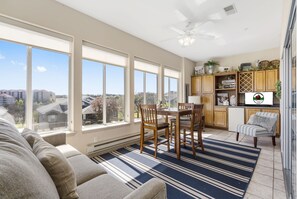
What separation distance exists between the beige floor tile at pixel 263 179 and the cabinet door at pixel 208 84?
3.77 m

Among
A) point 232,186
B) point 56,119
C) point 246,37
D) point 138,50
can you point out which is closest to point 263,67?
point 246,37

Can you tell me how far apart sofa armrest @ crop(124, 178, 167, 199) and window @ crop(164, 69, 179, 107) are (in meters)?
4.03

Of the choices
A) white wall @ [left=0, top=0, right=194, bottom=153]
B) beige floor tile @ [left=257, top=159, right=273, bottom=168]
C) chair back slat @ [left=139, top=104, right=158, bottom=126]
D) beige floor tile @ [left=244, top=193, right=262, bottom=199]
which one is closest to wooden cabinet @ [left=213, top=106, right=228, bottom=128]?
beige floor tile @ [left=257, top=159, right=273, bottom=168]

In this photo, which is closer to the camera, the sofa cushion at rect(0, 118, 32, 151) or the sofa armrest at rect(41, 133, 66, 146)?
the sofa cushion at rect(0, 118, 32, 151)

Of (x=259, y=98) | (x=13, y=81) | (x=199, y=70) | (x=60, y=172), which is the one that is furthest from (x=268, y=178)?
(x=199, y=70)

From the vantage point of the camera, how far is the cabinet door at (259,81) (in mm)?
4831

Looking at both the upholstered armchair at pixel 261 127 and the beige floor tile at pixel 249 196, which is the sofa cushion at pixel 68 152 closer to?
the beige floor tile at pixel 249 196

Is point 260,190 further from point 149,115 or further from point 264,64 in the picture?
point 264,64

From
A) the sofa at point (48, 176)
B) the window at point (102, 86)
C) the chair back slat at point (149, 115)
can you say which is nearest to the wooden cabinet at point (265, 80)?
the chair back slat at point (149, 115)

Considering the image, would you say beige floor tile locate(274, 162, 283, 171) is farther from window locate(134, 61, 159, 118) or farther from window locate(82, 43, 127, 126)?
window locate(82, 43, 127, 126)

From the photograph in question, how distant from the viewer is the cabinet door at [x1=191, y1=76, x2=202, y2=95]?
604 cm

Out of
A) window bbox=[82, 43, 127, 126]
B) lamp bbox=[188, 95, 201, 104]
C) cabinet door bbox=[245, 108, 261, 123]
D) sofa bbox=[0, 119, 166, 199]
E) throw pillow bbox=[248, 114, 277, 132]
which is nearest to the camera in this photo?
sofa bbox=[0, 119, 166, 199]

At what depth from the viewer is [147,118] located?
3.14 metres

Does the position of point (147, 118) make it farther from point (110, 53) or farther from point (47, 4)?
point (47, 4)
